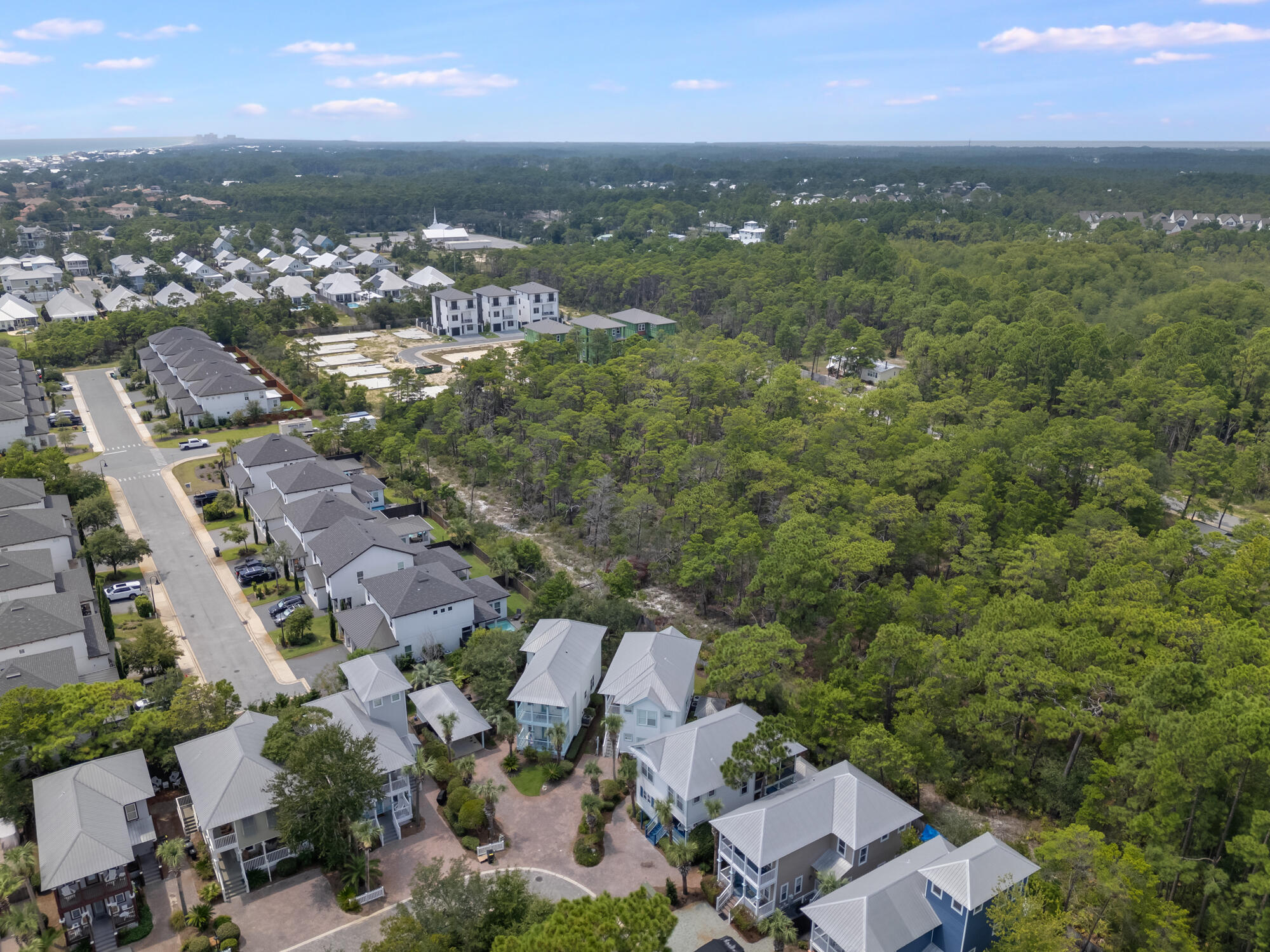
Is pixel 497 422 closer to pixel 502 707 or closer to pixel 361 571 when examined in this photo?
pixel 361 571

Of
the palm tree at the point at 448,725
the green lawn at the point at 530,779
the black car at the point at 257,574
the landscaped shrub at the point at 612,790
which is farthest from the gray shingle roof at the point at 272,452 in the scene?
the landscaped shrub at the point at 612,790

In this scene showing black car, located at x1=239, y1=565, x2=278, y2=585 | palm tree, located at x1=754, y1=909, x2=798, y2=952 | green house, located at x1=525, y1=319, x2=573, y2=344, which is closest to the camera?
palm tree, located at x1=754, y1=909, x2=798, y2=952

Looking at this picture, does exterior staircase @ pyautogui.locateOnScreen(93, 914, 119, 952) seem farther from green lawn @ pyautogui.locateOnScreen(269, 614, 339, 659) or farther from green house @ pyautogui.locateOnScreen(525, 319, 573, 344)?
green house @ pyautogui.locateOnScreen(525, 319, 573, 344)

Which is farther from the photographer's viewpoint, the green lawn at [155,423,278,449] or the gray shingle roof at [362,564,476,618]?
the green lawn at [155,423,278,449]

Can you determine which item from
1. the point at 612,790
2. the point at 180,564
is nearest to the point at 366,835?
the point at 612,790

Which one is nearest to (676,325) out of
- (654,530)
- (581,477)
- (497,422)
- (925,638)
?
(497,422)

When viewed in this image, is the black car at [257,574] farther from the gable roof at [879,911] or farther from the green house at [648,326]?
the green house at [648,326]

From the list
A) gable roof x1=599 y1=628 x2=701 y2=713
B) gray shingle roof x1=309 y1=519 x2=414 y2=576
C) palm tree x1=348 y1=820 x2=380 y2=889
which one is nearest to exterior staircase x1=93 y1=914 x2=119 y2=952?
palm tree x1=348 y1=820 x2=380 y2=889
